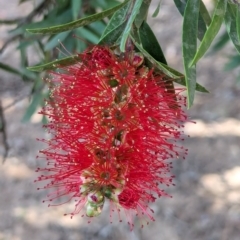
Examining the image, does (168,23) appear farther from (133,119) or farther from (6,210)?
(133,119)

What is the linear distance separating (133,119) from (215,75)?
2226mm

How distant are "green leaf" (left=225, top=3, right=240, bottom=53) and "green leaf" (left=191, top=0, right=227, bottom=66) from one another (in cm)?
4

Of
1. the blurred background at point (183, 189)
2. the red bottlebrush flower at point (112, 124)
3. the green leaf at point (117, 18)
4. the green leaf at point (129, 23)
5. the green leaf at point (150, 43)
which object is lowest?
the blurred background at point (183, 189)

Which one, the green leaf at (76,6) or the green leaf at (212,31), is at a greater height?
the green leaf at (212,31)

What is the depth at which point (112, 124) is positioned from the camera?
0.76 metres

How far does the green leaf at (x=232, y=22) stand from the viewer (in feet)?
2.44

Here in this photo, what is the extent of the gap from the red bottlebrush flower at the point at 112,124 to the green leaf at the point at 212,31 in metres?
0.12

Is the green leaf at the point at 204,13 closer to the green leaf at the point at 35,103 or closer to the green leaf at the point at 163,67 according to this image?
the green leaf at the point at 163,67

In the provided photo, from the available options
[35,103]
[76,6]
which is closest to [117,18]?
[76,6]

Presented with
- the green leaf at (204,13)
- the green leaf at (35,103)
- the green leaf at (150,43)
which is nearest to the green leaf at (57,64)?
the green leaf at (150,43)

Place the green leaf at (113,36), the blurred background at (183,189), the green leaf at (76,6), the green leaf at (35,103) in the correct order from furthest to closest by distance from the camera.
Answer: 1. the blurred background at (183,189)
2. the green leaf at (35,103)
3. the green leaf at (76,6)
4. the green leaf at (113,36)

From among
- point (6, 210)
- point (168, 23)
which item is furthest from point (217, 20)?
point (168, 23)

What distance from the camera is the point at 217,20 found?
2.20ft

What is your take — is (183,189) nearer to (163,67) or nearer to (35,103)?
(35,103)
